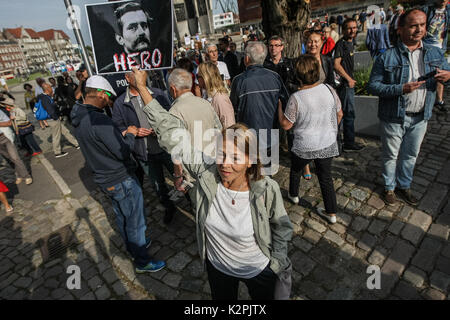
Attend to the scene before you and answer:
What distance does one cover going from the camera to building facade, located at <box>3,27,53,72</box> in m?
105

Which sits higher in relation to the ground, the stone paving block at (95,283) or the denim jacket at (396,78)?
the denim jacket at (396,78)

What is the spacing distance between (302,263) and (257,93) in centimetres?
229

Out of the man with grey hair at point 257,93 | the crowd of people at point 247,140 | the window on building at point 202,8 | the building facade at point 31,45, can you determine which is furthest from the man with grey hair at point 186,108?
the building facade at point 31,45

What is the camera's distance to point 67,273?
344cm

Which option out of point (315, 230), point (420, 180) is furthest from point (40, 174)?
point (420, 180)

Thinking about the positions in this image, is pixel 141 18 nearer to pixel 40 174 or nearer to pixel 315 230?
pixel 315 230

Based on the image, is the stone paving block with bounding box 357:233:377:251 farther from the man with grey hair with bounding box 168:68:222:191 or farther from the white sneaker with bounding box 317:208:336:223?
the man with grey hair with bounding box 168:68:222:191

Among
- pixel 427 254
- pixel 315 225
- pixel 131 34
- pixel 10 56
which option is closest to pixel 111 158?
pixel 131 34

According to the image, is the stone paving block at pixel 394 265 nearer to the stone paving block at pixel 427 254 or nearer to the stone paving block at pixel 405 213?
the stone paving block at pixel 427 254

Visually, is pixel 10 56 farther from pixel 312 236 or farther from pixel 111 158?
pixel 312 236

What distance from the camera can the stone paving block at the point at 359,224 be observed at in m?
3.37

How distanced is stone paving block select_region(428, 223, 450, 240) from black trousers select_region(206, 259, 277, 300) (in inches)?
98.4

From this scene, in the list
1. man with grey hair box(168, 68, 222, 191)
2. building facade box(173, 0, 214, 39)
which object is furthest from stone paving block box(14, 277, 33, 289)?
building facade box(173, 0, 214, 39)

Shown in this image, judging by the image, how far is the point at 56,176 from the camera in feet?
21.3
